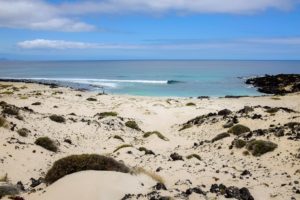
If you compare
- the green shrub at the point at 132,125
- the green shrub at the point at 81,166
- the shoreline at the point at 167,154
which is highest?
the green shrub at the point at 81,166

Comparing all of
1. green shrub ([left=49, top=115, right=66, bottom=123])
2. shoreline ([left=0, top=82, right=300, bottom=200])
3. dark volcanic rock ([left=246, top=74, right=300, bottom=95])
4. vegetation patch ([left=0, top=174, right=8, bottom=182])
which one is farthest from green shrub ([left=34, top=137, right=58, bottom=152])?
dark volcanic rock ([left=246, top=74, right=300, bottom=95])

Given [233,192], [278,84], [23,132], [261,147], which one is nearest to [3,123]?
[23,132]

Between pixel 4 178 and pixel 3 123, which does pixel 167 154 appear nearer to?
pixel 3 123

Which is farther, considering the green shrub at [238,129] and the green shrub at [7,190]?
the green shrub at [238,129]

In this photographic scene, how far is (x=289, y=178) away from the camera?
1652 cm

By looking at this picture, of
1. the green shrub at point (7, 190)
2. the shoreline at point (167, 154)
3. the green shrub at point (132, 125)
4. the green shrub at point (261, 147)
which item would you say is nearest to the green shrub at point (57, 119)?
the shoreline at point (167, 154)

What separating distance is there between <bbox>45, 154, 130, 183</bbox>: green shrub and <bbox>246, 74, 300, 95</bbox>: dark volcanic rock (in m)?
64.0

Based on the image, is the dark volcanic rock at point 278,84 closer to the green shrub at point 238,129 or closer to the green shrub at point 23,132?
the green shrub at point 238,129

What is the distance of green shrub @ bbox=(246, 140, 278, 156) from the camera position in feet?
67.5

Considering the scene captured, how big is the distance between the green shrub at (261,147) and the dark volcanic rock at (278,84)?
182 feet

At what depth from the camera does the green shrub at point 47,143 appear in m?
21.8

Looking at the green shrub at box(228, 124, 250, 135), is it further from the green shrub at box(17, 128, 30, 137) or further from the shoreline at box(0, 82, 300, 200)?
the green shrub at box(17, 128, 30, 137)

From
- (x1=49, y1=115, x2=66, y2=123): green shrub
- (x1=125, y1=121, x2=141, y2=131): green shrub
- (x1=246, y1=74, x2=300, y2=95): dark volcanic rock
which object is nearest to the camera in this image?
(x1=49, y1=115, x2=66, y2=123): green shrub

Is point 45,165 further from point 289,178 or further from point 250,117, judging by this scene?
point 250,117
